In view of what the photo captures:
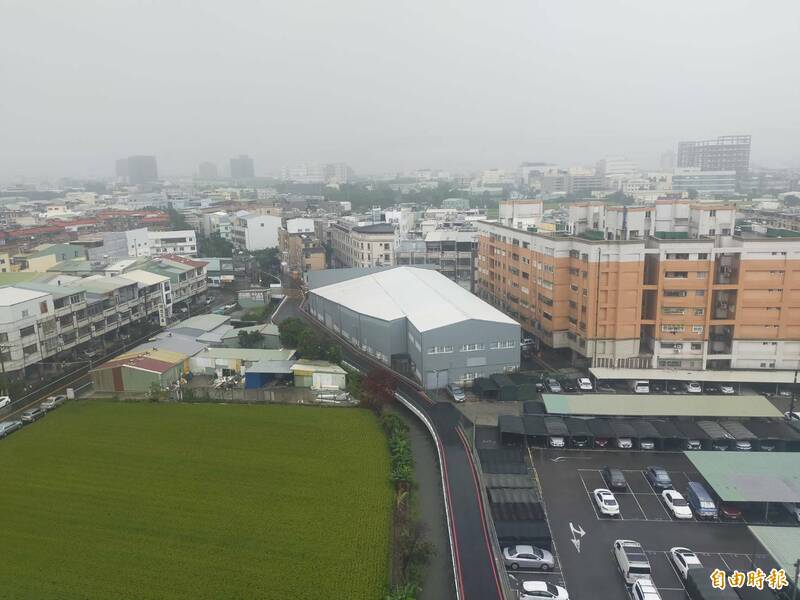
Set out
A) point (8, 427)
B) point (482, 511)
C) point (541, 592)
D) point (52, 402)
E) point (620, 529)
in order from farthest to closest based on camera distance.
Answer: point (52, 402), point (8, 427), point (482, 511), point (620, 529), point (541, 592)

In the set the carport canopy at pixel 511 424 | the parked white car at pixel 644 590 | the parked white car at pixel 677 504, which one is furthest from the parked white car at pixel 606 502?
the carport canopy at pixel 511 424

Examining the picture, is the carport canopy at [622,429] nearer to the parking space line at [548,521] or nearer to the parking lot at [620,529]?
the parking lot at [620,529]

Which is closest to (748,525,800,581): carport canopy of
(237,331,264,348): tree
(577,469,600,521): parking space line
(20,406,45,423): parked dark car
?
(577,469,600,521): parking space line

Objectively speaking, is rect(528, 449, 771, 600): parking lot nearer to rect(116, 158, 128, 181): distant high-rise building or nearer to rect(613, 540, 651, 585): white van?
rect(613, 540, 651, 585): white van

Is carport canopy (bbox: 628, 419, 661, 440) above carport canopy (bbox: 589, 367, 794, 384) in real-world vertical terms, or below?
below

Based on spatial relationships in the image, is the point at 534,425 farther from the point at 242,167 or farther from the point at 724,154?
the point at 242,167

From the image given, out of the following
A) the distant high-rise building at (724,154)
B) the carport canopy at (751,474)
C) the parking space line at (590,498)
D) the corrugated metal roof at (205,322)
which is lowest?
the parking space line at (590,498)

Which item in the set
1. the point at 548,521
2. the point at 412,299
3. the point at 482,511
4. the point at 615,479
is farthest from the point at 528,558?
the point at 412,299
